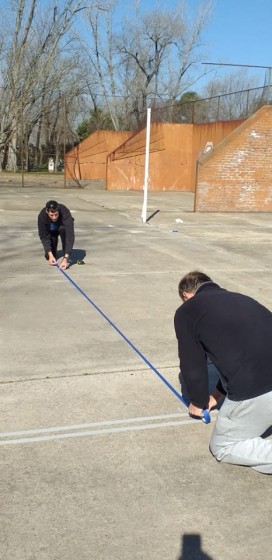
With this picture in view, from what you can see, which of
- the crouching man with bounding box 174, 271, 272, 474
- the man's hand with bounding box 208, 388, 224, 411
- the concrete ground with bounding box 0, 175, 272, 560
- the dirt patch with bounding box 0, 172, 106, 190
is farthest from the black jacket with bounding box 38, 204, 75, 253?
the dirt patch with bounding box 0, 172, 106, 190

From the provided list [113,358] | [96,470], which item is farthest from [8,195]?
[96,470]

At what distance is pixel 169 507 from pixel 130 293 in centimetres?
500

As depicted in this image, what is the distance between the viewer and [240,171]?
809 inches

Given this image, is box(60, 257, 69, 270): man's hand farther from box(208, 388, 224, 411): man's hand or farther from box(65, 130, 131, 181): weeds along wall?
box(65, 130, 131, 181): weeds along wall

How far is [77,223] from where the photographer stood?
15430 mm

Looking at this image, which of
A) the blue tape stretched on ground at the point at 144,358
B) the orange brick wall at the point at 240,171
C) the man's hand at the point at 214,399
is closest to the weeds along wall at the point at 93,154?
the orange brick wall at the point at 240,171

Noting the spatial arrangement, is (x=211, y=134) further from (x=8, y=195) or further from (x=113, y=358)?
(x=113, y=358)

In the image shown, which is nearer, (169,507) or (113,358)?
(169,507)

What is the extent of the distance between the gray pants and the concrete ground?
0.11m

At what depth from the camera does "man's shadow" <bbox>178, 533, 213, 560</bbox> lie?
9.50 feet

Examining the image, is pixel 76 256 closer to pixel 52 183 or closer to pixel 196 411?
pixel 196 411

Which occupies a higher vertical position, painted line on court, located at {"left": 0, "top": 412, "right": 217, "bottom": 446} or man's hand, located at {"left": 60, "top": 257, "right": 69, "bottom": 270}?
man's hand, located at {"left": 60, "top": 257, "right": 69, "bottom": 270}

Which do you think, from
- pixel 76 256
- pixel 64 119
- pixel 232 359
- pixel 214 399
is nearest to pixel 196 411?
pixel 214 399

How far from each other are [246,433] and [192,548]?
909 mm
